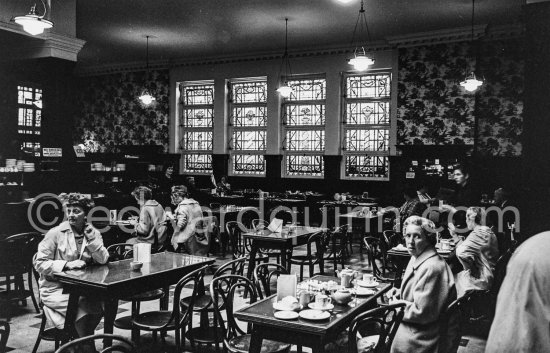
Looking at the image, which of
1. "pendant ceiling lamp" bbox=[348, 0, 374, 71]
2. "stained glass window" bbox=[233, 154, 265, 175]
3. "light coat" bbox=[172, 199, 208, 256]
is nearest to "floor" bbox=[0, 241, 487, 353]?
"light coat" bbox=[172, 199, 208, 256]

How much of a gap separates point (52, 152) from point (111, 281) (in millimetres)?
6644

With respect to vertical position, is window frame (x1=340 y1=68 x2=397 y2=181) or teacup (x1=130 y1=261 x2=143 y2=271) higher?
window frame (x1=340 y1=68 x2=397 y2=181)

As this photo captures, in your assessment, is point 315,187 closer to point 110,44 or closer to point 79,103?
point 110,44

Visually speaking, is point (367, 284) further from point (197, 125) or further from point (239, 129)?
point (197, 125)

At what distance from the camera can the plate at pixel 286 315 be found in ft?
10.5

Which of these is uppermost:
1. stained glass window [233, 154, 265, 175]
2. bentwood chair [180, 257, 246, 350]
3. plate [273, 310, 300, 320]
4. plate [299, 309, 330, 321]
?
stained glass window [233, 154, 265, 175]

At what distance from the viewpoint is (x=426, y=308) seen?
3.29 metres

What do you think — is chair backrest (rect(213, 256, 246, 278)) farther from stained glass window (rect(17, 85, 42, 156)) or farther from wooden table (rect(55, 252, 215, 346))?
stained glass window (rect(17, 85, 42, 156))

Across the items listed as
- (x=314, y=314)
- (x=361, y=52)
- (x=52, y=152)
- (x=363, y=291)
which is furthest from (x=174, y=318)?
(x=52, y=152)

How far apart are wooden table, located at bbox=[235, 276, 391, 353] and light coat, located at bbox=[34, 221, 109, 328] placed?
1630mm

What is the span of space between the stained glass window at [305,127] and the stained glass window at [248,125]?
2.46 feet

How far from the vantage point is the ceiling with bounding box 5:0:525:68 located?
9.34 meters

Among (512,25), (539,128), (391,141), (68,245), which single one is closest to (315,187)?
(391,141)

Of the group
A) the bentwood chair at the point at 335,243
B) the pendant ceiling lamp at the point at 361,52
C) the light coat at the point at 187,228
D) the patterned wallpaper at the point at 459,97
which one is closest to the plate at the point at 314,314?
the bentwood chair at the point at 335,243
